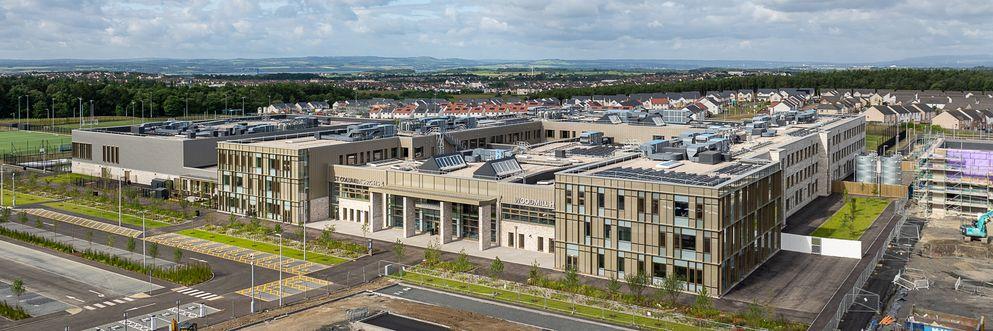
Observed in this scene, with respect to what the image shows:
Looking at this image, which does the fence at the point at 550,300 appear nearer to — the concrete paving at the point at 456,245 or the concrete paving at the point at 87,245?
the concrete paving at the point at 456,245

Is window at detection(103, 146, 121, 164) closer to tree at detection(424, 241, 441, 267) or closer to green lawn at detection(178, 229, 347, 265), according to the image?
green lawn at detection(178, 229, 347, 265)

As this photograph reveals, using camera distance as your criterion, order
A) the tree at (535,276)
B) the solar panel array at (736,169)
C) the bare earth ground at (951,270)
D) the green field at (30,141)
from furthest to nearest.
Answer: the green field at (30,141)
the solar panel array at (736,169)
the tree at (535,276)
the bare earth ground at (951,270)

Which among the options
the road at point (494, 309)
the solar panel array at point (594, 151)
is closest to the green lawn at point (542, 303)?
the road at point (494, 309)

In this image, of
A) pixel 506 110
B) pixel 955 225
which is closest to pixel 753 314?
pixel 955 225

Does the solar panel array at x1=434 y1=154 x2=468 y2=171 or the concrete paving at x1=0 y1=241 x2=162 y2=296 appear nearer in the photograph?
the concrete paving at x1=0 y1=241 x2=162 y2=296

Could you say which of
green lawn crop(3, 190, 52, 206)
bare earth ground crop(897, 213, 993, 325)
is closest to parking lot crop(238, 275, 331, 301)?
bare earth ground crop(897, 213, 993, 325)
